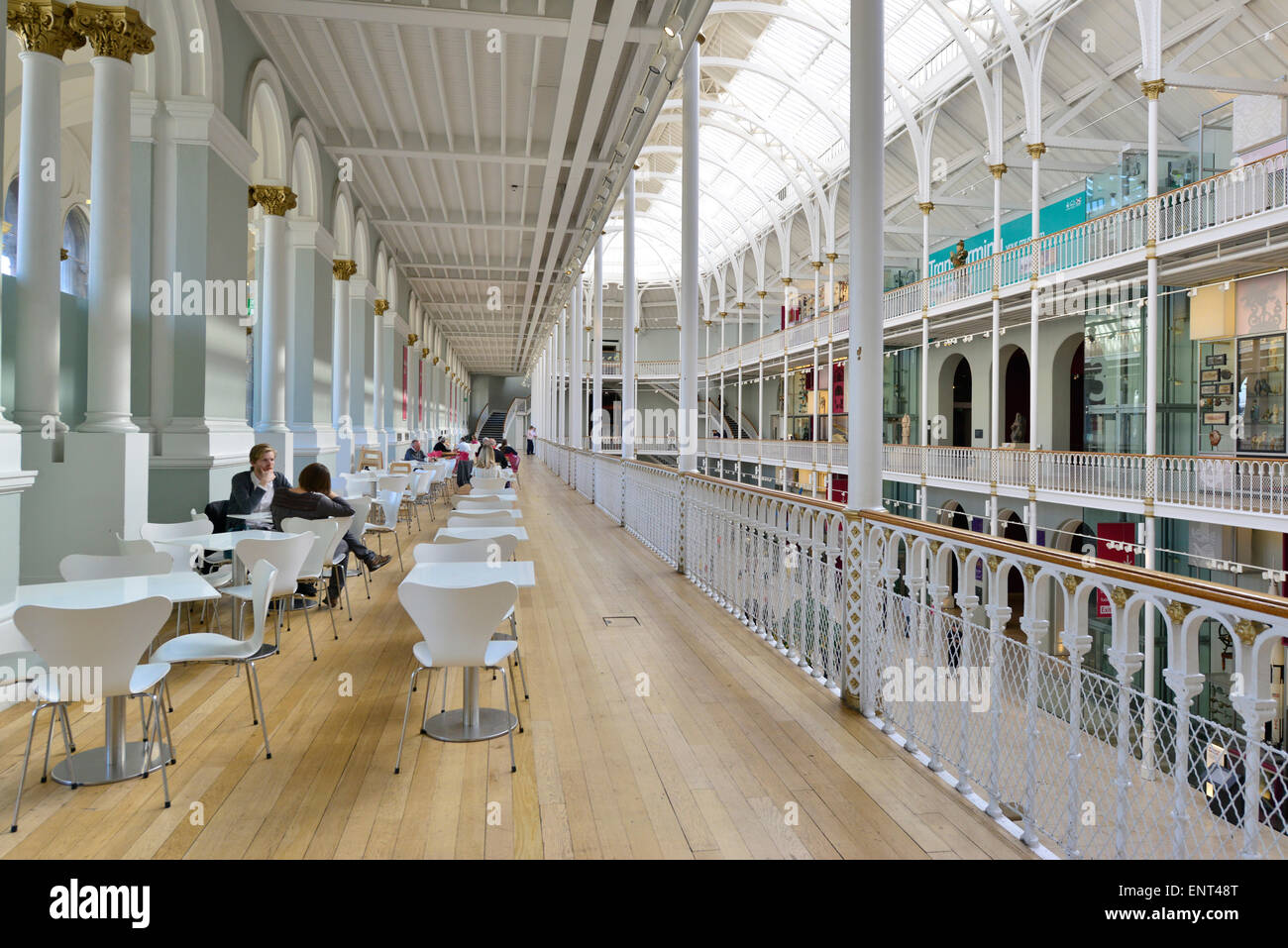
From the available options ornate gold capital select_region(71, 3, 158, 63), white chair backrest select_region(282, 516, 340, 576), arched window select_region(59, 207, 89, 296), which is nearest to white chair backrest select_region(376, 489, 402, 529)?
white chair backrest select_region(282, 516, 340, 576)

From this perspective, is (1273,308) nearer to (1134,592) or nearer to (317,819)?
(1134,592)

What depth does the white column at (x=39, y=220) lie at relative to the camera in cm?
462

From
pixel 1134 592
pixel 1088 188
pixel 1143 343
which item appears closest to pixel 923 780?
pixel 1134 592

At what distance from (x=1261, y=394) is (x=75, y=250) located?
17381 mm

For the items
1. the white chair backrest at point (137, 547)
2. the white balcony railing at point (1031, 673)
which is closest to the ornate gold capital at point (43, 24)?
the white chair backrest at point (137, 547)

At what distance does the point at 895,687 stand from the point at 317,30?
302 inches

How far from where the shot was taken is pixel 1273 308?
1141cm

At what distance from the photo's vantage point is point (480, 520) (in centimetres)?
561

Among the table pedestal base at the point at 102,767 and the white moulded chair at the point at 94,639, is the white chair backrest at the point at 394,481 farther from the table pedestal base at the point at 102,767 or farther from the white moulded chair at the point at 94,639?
the white moulded chair at the point at 94,639

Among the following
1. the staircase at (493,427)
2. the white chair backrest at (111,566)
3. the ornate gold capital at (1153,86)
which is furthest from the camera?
the staircase at (493,427)

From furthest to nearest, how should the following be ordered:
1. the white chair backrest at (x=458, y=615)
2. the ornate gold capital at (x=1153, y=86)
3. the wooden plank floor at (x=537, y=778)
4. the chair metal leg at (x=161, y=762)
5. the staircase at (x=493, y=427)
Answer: the staircase at (x=493, y=427) → the ornate gold capital at (x=1153, y=86) → the white chair backrest at (x=458, y=615) → the chair metal leg at (x=161, y=762) → the wooden plank floor at (x=537, y=778)

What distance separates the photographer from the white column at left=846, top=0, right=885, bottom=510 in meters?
3.88

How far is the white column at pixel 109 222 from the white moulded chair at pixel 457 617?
10.9ft

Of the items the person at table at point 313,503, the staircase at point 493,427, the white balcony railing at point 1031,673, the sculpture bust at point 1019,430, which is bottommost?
the white balcony railing at point 1031,673
